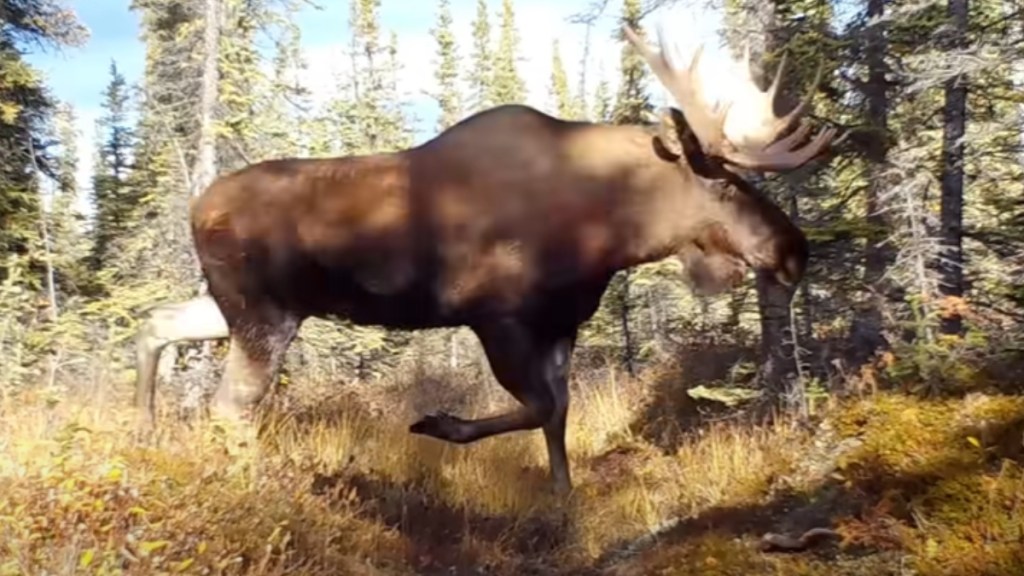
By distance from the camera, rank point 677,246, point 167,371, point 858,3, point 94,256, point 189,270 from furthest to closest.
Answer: point 94,256 < point 189,270 < point 167,371 < point 858,3 < point 677,246

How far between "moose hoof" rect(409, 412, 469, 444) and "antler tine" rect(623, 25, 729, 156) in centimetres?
215

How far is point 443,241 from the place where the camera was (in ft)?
19.8

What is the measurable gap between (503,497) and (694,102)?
2734 mm

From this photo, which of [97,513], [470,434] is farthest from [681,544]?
[97,513]

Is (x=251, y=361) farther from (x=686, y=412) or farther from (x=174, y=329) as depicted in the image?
(x=686, y=412)

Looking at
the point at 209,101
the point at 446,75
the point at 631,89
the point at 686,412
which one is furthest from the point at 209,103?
the point at 446,75

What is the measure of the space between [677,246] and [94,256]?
2554 cm

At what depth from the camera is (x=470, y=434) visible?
565 cm

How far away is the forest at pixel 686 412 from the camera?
13.4ft

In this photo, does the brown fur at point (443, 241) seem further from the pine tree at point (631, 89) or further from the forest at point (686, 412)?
the pine tree at point (631, 89)

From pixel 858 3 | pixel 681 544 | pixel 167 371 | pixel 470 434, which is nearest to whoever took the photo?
pixel 681 544

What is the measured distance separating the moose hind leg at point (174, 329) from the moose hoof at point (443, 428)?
5.21 feet

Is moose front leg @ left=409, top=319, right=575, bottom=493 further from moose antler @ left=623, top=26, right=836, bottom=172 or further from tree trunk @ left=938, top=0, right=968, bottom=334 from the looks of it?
tree trunk @ left=938, top=0, right=968, bottom=334

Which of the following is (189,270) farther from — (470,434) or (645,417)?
(470,434)
